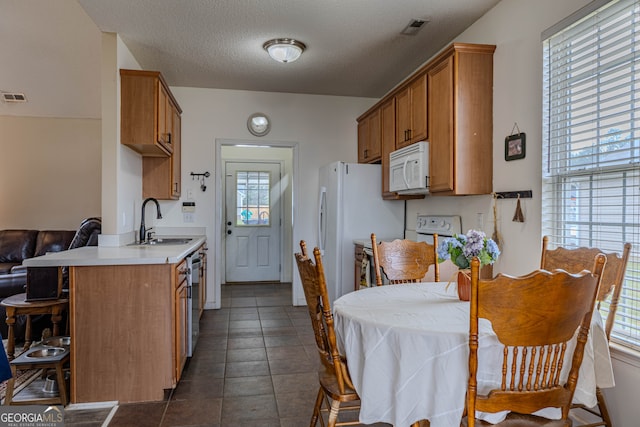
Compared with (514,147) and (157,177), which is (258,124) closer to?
(157,177)

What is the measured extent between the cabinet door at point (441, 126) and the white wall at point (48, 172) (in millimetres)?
4433

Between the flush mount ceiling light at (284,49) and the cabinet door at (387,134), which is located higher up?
the flush mount ceiling light at (284,49)

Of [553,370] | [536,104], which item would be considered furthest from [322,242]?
[553,370]

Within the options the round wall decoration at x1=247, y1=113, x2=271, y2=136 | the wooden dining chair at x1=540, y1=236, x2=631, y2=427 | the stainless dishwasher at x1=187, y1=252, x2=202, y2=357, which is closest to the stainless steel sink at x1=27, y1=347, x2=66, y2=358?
the stainless dishwasher at x1=187, y1=252, x2=202, y2=357

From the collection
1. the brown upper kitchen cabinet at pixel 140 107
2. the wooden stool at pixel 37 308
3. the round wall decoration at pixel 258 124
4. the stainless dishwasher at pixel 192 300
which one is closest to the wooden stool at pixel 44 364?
the wooden stool at pixel 37 308

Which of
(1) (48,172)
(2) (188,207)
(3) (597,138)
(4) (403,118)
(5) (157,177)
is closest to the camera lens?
(3) (597,138)

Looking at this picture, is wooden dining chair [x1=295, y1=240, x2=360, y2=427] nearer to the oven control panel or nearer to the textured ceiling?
the oven control panel

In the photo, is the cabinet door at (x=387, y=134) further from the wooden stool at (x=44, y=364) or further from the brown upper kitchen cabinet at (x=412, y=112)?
the wooden stool at (x=44, y=364)

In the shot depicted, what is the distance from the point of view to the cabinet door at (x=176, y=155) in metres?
4.05

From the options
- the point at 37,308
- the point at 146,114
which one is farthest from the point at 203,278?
the point at 146,114

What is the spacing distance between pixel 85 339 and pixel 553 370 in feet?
7.92

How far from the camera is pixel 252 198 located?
21.2 feet

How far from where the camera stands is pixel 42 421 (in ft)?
6.23

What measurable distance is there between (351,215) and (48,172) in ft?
13.3
